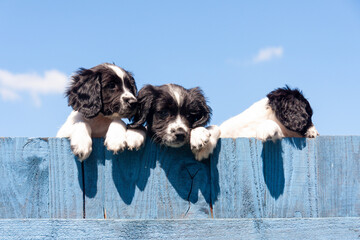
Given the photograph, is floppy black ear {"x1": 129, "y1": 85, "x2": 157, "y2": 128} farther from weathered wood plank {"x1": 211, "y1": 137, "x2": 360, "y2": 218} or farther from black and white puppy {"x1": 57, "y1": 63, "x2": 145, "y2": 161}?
weathered wood plank {"x1": 211, "y1": 137, "x2": 360, "y2": 218}

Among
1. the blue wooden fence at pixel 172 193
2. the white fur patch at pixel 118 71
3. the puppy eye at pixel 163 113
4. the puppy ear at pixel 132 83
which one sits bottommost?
the blue wooden fence at pixel 172 193

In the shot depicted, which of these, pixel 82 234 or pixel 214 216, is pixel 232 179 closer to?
pixel 214 216

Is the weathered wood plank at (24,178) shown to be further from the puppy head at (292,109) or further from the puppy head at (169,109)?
the puppy head at (292,109)

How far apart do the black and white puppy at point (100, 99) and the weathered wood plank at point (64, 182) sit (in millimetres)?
398

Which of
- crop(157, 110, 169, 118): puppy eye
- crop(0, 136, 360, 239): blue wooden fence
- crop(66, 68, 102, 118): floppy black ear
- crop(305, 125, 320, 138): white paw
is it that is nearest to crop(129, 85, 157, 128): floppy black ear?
crop(157, 110, 169, 118): puppy eye

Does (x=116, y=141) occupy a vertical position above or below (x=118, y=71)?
below

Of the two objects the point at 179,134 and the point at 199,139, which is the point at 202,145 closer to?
the point at 199,139

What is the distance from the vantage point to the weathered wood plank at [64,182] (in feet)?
10.8

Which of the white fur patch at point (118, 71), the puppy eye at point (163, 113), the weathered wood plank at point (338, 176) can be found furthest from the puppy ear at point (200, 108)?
the weathered wood plank at point (338, 176)

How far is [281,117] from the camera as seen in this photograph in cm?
493

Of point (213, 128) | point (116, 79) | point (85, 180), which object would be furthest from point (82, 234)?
point (116, 79)

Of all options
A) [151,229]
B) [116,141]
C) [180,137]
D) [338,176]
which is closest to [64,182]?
[116,141]

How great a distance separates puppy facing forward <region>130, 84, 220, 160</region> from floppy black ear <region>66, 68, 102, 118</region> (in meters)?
0.43

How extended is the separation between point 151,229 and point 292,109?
2.47 m
